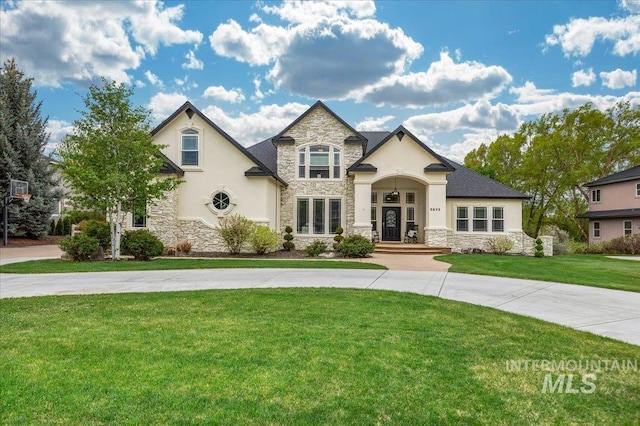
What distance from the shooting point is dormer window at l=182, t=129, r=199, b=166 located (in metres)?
20.3

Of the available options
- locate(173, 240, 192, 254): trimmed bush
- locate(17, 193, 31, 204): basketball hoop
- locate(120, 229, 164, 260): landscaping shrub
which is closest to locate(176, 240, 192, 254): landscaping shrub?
locate(173, 240, 192, 254): trimmed bush

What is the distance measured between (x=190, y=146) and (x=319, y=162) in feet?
24.0

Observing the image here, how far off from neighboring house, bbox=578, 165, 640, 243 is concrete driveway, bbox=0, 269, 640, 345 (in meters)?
25.9

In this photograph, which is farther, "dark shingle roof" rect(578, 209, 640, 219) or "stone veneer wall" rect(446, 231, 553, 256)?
"dark shingle roof" rect(578, 209, 640, 219)

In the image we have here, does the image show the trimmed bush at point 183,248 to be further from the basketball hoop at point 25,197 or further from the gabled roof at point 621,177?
the gabled roof at point 621,177

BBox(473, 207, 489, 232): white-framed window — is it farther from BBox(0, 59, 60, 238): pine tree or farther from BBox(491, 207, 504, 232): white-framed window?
BBox(0, 59, 60, 238): pine tree

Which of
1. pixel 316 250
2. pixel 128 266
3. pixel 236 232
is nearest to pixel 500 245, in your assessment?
pixel 316 250

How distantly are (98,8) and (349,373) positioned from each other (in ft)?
56.7

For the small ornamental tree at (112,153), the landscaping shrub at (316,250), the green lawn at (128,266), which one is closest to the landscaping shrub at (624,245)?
the landscaping shrub at (316,250)

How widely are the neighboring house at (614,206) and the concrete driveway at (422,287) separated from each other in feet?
85.1

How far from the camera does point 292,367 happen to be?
14.0 feet

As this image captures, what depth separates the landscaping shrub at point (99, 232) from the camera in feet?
53.4

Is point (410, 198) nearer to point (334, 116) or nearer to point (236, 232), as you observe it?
point (334, 116)

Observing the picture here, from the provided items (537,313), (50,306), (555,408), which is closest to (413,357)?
(555,408)
